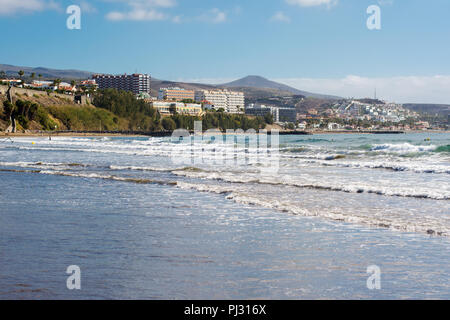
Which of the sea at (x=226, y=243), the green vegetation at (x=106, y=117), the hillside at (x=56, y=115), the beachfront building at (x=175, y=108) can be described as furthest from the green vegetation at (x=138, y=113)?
the sea at (x=226, y=243)

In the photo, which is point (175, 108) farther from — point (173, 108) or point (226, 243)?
point (226, 243)

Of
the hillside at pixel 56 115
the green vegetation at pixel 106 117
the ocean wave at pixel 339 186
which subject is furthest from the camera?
the green vegetation at pixel 106 117

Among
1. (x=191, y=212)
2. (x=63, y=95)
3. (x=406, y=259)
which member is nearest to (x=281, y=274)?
(x=406, y=259)

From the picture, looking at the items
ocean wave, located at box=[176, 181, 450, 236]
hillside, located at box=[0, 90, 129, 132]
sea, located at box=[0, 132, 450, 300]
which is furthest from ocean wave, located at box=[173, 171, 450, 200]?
hillside, located at box=[0, 90, 129, 132]

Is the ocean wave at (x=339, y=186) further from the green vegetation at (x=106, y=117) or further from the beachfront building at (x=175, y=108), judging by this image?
the beachfront building at (x=175, y=108)

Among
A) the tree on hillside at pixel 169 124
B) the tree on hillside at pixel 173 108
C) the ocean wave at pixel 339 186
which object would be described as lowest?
the ocean wave at pixel 339 186

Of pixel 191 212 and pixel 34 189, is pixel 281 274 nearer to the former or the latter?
pixel 191 212

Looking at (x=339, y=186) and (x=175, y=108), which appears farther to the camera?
(x=175, y=108)

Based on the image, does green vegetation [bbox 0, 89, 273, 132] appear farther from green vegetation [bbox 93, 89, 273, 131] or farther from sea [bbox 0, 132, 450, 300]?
sea [bbox 0, 132, 450, 300]

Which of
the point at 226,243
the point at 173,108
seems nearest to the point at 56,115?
the point at 173,108

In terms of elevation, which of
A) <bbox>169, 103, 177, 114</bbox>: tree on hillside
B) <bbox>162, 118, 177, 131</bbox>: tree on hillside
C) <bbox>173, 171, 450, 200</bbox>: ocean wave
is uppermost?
<bbox>169, 103, 177, 114</bbox>: tree on hillside

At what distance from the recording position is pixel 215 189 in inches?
498
